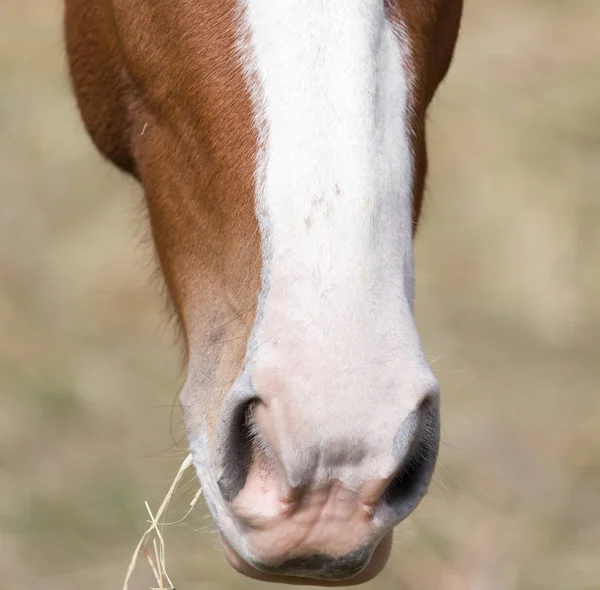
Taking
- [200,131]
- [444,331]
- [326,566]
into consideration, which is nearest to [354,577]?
[326,566]

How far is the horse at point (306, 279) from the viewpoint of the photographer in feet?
4.54

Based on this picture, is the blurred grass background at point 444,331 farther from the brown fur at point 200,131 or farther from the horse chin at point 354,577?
the horse chin at point 354,577

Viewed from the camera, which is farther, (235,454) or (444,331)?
(444,331)

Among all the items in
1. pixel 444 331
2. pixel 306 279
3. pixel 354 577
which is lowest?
pixel 444 331

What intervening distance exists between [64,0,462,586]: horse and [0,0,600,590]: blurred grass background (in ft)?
2.63

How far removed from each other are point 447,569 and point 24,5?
4838 millimetres

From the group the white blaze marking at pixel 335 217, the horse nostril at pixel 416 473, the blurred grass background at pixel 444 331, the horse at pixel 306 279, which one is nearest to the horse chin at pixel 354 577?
the horse at pixel 306 279

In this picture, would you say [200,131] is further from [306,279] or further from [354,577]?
[354,577]

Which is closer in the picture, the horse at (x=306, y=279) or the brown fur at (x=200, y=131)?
the horse at (x=306, y=279)

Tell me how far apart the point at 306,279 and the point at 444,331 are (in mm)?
3420

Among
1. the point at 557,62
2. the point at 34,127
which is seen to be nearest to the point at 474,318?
the point at 557,62

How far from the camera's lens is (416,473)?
150 cm

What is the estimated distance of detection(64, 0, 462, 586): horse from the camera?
1.38m

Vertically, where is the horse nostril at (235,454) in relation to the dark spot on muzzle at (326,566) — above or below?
above
